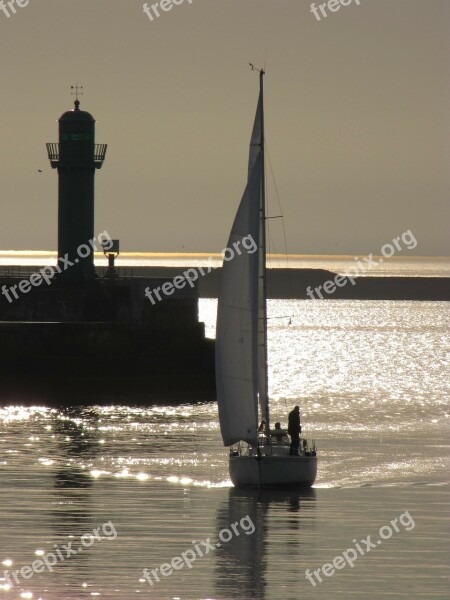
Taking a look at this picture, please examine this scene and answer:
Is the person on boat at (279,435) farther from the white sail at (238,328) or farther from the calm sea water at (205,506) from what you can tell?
the calm sea water at (205,506)

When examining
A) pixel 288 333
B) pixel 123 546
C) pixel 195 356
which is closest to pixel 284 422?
pixel 195 356

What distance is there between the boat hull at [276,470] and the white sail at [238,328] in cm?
61

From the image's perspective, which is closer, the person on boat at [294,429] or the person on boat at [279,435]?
the person on boat at [294,429]

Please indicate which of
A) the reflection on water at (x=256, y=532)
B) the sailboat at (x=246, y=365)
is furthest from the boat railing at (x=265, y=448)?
the reflection on water at (x=256, y=532)

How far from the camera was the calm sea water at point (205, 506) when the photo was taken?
843 inches

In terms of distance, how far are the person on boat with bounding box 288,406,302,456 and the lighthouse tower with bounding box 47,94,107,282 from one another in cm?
3205

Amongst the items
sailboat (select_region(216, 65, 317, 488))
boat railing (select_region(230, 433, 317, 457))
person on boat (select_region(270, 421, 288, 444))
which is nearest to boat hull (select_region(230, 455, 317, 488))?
sailboat (select_region(216, 65, 317, 488))

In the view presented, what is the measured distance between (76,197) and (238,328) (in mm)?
31262

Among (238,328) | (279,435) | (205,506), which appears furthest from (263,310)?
(205,506)

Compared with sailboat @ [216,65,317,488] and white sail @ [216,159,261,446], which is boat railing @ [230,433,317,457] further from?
white sail @ [216,159,261,446]

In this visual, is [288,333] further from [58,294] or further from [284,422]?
[284,422]

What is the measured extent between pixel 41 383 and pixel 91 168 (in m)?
12.4

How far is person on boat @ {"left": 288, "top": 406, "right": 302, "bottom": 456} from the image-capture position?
29.2 metres

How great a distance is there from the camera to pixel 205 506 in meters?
27.7
